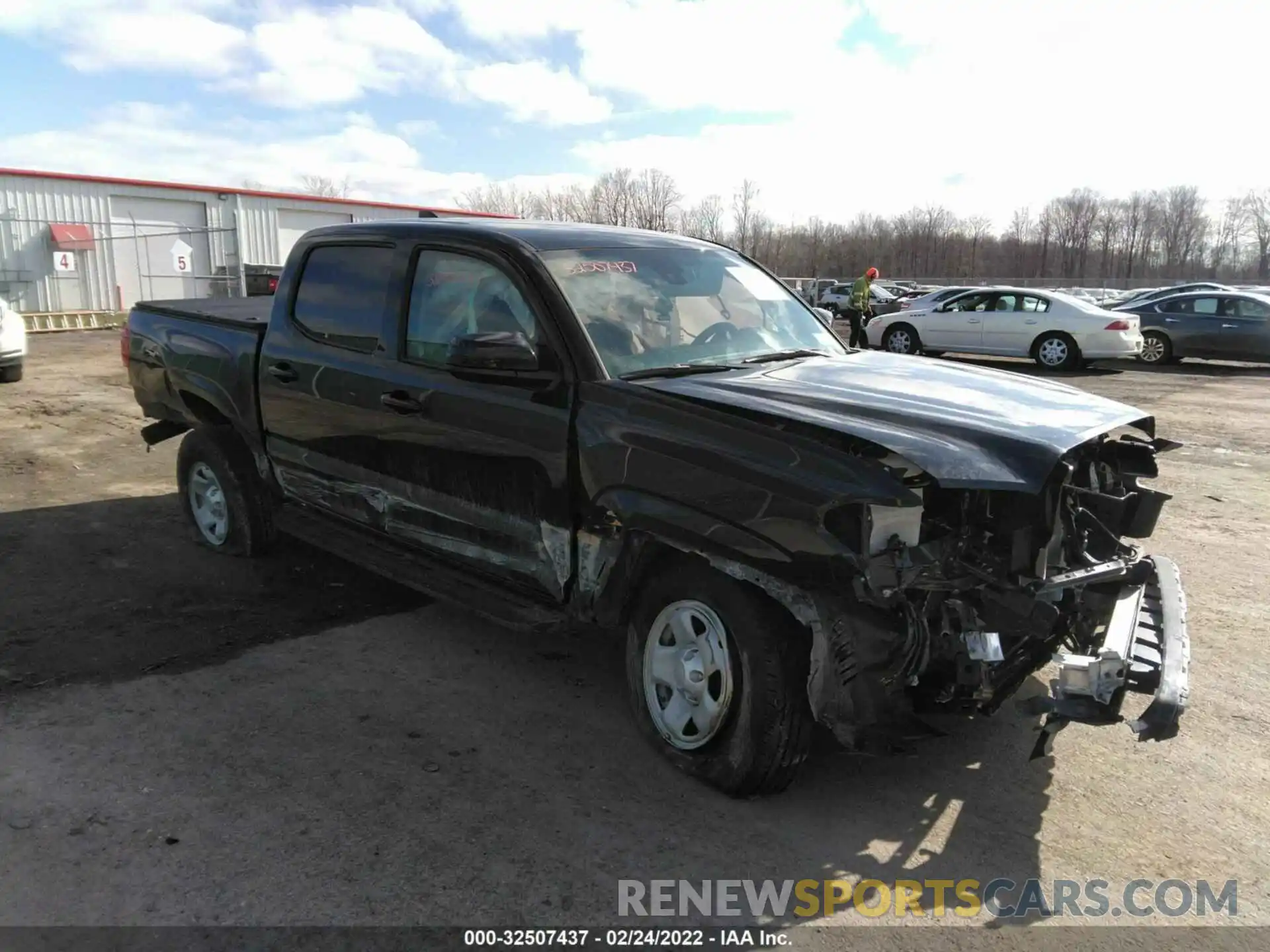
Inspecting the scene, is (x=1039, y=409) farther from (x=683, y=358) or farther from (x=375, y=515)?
(x=375, y=515)

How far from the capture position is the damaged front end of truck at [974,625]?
2771 mm

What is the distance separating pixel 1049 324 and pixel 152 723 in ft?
54.8

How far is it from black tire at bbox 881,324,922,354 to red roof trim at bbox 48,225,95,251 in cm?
2285

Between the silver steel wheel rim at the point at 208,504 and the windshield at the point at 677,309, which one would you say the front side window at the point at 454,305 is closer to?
the windshield at the point at 677,309

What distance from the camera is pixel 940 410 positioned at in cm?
322

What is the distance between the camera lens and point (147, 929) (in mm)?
2543

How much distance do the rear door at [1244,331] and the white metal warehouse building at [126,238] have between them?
2033 cm

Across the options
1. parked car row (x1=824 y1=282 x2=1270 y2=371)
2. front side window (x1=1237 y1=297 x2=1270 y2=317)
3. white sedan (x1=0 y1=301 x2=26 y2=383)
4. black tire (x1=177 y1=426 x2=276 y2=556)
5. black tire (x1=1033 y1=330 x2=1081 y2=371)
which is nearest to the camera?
black tire (x1=177 y1=426 x2=276 y2=556)

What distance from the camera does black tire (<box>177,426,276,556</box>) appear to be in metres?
5.48

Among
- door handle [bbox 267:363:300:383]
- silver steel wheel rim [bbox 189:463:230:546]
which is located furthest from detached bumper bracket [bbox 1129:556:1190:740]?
silver steel wheel rim [bbox 189:463:230:546]

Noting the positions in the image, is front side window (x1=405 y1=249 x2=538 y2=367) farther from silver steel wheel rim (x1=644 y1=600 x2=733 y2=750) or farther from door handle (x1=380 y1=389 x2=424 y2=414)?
silver steel wheel rim (x1=644 y1=600 x2=733 y2=750)

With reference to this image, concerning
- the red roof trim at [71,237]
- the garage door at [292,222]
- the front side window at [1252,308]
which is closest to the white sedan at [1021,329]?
the front side window at [1252,308]

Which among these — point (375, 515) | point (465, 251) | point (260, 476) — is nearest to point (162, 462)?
point (260, 476)

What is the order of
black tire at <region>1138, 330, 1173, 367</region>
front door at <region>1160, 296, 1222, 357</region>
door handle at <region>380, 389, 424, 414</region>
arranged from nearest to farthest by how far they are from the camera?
door handle at <region>380, 389, 424, 414</region> → front door at <region>1160, 296, 1222, 357</region> → black tire at <region>1138, 330, 1173, 367</region>
